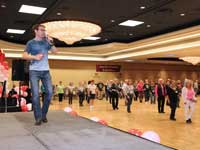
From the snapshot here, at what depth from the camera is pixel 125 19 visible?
11469 mm

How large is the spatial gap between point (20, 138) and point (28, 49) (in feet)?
4.20

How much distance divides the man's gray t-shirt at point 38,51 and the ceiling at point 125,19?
5.69 meters

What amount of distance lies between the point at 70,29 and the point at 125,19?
223 cm

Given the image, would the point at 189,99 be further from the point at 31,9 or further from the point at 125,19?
the point at 31,9

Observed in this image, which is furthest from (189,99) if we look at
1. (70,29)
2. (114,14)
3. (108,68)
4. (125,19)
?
(108,68)

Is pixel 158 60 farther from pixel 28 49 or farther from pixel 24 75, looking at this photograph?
pixel 28 49

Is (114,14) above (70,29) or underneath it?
above

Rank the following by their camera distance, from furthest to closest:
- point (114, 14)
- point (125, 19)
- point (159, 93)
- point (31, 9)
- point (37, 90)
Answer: point (159, 93) < point (125, 19) < point (114, 14) < point (31, 9) < point (37, 90)

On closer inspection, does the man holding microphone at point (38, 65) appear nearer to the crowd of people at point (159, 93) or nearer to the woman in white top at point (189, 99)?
the crowd of people at point (159, 93)

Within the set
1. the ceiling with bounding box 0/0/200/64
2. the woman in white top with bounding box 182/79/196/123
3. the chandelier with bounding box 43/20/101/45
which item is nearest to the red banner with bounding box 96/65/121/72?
the ceiling with bounding box 0/0/200/64

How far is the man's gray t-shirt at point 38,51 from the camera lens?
352 cm

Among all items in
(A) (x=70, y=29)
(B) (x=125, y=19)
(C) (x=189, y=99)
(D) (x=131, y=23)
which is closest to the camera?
(C) (x=189, y=99)

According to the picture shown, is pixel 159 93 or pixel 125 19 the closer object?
pixel 125 19

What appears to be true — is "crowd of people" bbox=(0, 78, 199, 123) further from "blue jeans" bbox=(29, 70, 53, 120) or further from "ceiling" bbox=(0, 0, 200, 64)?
"ceiling" bbox=(0, 0, 200, 64)
